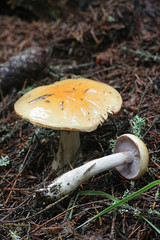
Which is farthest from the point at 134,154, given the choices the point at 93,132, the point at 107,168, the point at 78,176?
the point at 93,132

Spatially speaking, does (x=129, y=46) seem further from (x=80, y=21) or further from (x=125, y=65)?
(x=80, y=21)

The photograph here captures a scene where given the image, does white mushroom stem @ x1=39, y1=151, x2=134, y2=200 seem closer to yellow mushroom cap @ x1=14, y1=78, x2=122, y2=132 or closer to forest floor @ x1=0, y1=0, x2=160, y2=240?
forest floor @ x1=0, y1=0, x2=160, y2=240

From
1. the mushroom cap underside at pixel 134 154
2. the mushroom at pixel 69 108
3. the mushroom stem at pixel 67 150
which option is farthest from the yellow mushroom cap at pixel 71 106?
the mushroom stem at pixel 67 150

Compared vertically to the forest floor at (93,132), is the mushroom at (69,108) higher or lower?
higher

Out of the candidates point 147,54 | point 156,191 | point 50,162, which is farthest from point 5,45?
point 156,191

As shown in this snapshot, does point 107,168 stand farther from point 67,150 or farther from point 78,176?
point 67,150

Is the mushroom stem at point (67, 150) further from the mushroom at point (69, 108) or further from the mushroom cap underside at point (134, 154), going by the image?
the mushroom cap underside at point (134, 154)
